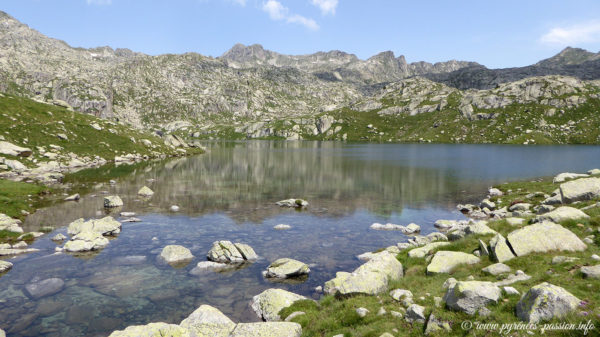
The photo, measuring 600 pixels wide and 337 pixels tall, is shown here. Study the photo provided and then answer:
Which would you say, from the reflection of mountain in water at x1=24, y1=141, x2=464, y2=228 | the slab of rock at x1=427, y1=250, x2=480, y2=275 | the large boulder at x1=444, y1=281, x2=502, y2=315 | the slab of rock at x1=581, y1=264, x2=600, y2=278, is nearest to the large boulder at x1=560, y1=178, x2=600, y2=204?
the slab of rock at x1=427, y1=250, x2=480, y2=275

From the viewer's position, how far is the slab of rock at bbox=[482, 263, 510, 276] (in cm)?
1728

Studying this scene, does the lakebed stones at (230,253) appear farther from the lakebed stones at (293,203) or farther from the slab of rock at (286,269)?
the lakebed stones at (293,203)

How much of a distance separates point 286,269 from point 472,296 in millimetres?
15870

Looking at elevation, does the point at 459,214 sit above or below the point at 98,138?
below

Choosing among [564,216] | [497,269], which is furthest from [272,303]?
[564,216]

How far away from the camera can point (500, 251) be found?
19062mm

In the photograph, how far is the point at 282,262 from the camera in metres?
27.0

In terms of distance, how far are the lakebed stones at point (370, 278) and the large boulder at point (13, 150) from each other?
3806 inches

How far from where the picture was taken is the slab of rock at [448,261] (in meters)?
20.0

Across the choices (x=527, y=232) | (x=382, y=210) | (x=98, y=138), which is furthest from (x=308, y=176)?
(x=98, y=138)

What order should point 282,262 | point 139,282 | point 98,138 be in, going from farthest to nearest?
point 98,138
point 282,262
point 139,282

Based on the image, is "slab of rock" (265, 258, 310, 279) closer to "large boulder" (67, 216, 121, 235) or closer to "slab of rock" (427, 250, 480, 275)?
"slab of rock" (427, 250, 480, 275)

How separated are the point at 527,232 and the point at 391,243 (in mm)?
16234

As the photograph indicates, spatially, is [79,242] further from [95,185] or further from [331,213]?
[95,185]
